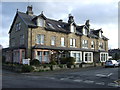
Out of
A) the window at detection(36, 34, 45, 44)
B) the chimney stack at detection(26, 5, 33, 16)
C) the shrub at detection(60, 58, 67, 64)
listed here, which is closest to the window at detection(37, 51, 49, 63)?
the window at detection(36, 34, 45, 44)

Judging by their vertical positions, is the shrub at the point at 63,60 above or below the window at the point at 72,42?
below

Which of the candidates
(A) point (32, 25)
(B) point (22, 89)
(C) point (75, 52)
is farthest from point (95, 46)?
(B) point (22, 89)

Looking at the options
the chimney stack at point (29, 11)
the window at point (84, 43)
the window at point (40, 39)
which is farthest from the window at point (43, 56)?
the window at point (84, 43)

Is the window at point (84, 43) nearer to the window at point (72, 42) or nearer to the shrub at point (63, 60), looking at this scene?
the window at point (72, 42)

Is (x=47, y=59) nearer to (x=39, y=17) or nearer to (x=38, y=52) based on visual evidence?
(x=38, y=52)

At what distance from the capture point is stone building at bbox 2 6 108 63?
3212 centimetres

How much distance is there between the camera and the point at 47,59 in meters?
33.7

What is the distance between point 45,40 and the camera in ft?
112

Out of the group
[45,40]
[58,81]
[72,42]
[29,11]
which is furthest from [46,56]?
[58,81]

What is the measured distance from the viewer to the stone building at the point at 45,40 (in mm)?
32125

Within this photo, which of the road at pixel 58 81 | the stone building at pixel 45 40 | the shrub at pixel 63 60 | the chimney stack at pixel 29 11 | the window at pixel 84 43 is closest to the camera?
the road at pixel 58 81

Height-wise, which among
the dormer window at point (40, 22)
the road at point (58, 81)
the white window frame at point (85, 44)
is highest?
the dormer window at point (40, 22)

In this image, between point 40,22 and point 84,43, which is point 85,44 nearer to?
point 84,43

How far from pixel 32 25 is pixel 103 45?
972 inches
